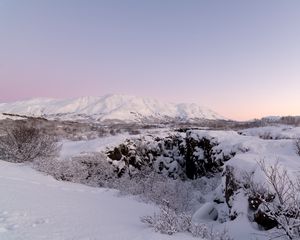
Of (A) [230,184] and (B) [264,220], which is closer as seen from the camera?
(B) [264,220]

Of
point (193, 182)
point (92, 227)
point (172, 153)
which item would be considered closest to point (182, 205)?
point (193, 182)

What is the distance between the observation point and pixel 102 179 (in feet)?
84.1

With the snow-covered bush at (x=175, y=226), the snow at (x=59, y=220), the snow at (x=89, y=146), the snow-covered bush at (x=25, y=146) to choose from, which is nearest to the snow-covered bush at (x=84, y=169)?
the snow at (x=89, y=146)

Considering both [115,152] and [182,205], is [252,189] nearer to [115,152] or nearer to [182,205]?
[182,205]

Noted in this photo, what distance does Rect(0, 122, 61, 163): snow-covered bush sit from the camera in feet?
70.3

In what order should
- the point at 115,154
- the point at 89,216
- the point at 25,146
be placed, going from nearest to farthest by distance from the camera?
1. the point at 89,216
2. the point at 25,146
3. the point at 115,154

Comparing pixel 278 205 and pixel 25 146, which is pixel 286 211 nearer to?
pixel 278 205

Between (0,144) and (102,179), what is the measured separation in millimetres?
7414

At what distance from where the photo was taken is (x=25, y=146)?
861 inches

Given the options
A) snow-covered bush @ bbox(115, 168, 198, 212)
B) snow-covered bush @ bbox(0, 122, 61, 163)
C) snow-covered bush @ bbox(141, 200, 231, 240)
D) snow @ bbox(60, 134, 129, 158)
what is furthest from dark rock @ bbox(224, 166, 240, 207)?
snow @ bbox(60, 134, 129, 158)

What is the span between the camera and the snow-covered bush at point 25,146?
21438 millimetres

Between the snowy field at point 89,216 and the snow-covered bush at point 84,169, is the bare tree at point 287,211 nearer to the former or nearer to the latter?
the snowy field at point 89,216

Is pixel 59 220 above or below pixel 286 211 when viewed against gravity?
below

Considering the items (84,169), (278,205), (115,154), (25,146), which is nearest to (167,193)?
(84,169)
